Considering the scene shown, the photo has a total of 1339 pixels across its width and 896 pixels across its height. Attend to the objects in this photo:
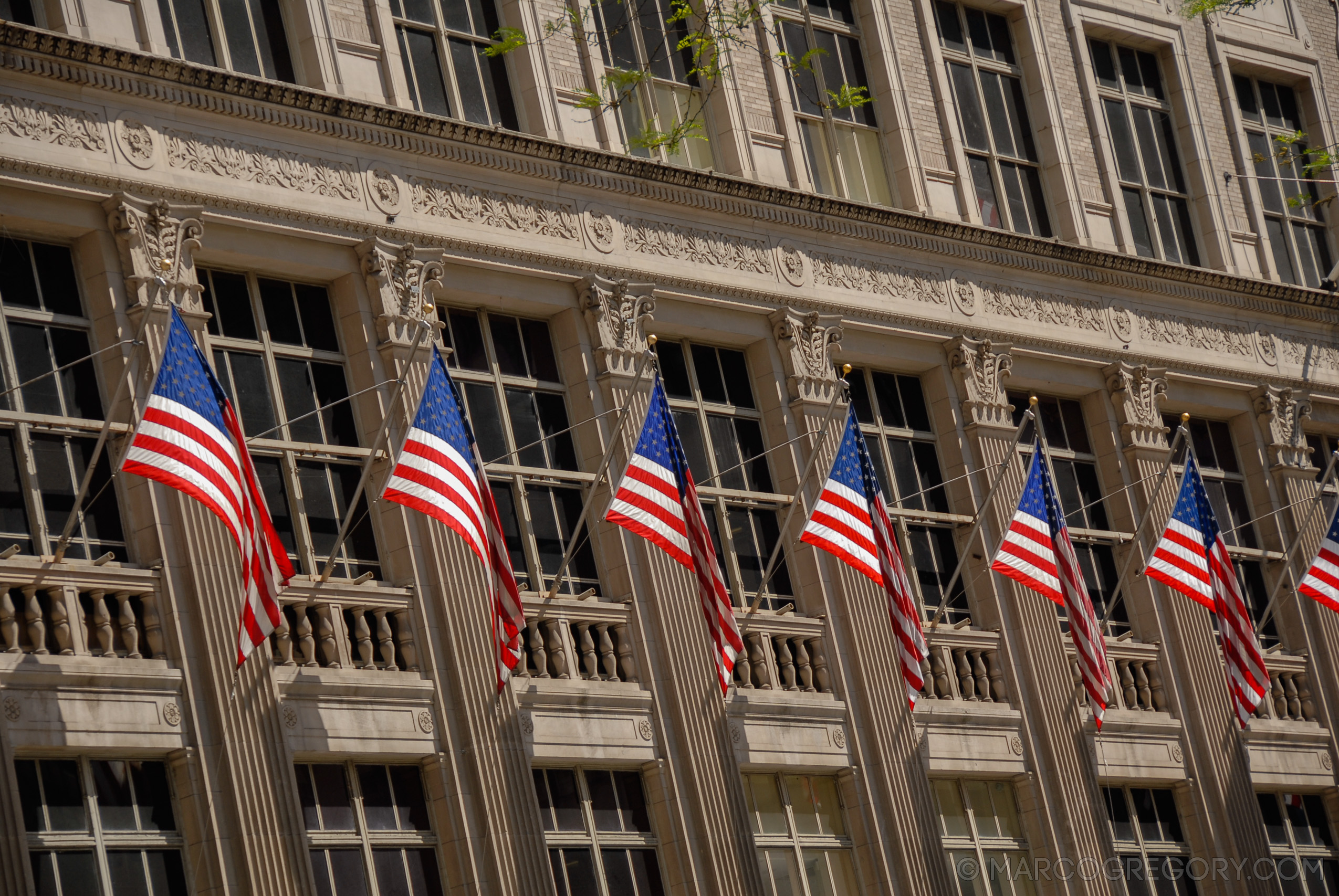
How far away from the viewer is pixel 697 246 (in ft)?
88.8

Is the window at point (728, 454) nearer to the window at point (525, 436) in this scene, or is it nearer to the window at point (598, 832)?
the window at point (525, 436)

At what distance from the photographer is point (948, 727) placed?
27.2 meters

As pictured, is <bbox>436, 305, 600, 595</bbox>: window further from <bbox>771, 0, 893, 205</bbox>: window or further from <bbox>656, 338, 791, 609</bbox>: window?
<bbox>771, 0, 893, 205</bbox>: window

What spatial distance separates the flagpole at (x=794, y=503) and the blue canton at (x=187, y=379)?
7.73 m

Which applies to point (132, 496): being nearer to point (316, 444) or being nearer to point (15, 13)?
point (316, 444)

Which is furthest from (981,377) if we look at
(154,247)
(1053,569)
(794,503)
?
(154,247)

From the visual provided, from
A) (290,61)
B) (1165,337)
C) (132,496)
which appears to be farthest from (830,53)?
(132,496)

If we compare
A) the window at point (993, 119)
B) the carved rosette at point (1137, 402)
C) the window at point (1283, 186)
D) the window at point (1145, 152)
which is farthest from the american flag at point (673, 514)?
the window at point (1283, 186)

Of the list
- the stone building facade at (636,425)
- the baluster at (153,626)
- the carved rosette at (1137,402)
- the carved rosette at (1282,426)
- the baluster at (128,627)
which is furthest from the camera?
the carved rosette at (1282,426)

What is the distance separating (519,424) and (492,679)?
Result: 3.62 meters

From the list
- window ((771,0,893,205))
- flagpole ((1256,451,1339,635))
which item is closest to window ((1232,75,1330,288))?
flagpole ((1256,451,1339,635))

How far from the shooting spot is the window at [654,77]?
27.5 meters

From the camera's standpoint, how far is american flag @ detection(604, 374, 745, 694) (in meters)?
22.6

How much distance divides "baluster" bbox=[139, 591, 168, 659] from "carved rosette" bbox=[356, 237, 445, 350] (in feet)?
14.0
